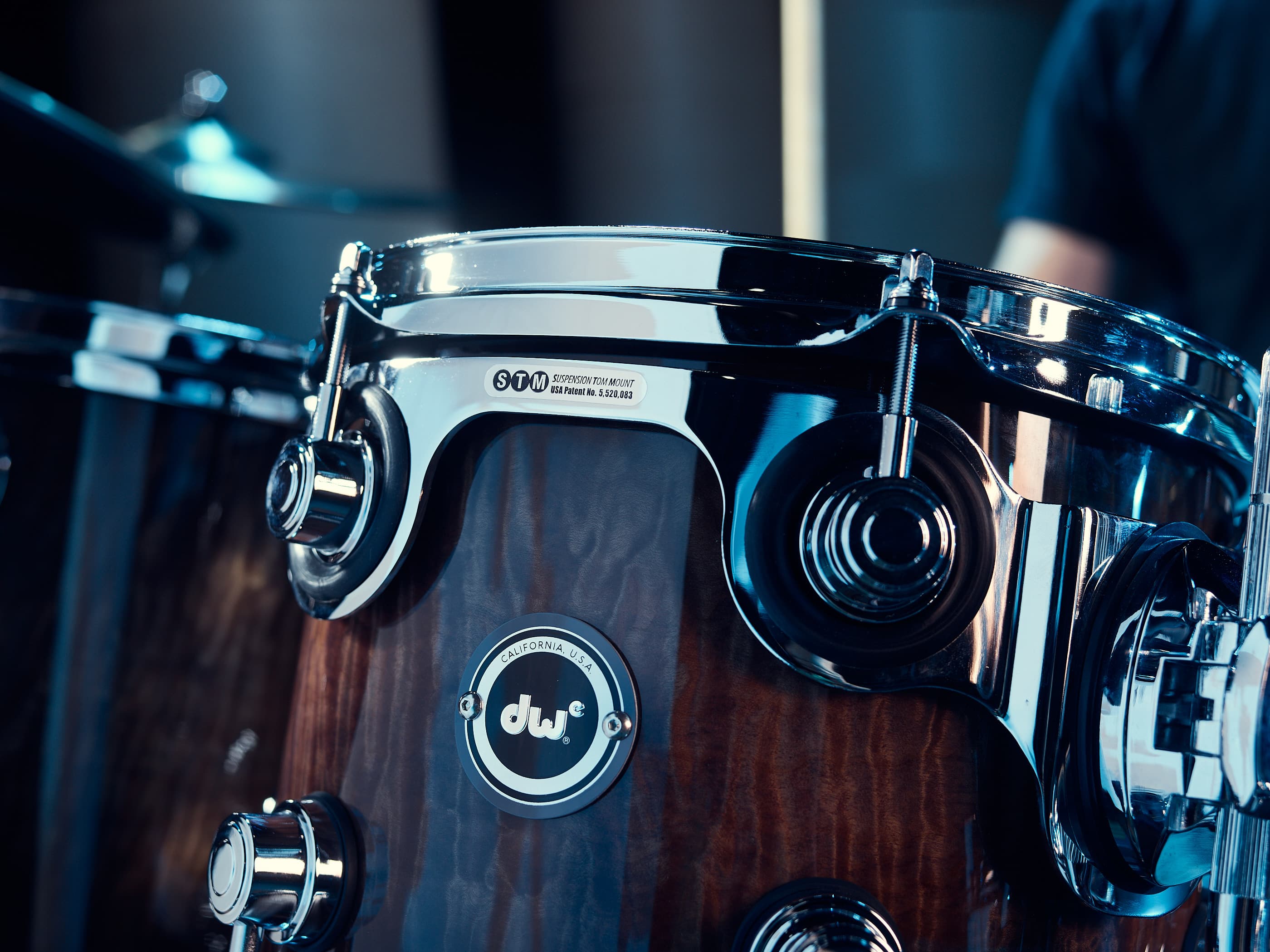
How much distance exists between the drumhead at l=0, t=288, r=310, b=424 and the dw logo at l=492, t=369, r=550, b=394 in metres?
0.30

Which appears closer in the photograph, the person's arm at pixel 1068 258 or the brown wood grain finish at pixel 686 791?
the brown wood grain finish at pixel 686 791

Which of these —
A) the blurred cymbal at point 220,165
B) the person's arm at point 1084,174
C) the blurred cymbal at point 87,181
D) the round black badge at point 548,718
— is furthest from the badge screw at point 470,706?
the blurred cymbal at point 220,165

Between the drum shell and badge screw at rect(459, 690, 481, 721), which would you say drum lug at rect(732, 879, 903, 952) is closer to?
badge screw at rect(459, 690, 481, 721)

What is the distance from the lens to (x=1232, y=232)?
1155 mm

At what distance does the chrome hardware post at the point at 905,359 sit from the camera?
14.5 inches

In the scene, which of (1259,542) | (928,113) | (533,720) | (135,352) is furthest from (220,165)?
(1259,542)

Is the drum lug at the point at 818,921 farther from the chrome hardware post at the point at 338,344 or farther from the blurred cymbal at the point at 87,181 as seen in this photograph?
the blurred cymbal at the point at 87,181

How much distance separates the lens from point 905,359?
0.38 m

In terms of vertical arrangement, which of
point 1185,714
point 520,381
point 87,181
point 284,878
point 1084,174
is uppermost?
point 1084,174

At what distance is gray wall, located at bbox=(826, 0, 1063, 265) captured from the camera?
5.22 feet

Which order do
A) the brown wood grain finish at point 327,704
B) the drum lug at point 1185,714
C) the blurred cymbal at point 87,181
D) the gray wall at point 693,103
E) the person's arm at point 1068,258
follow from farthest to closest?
the gray wall at point 693,103 < the person's arm at point 1068,258 < the blurred cymbal at point 87,181 < the brown wood grain finish at point 327,704 < the drum lug at point 1185,714

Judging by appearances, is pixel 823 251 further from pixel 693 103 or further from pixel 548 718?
pixel 693 103

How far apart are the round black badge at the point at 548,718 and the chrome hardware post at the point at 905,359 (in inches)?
5.2

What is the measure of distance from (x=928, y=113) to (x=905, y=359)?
140 cm
